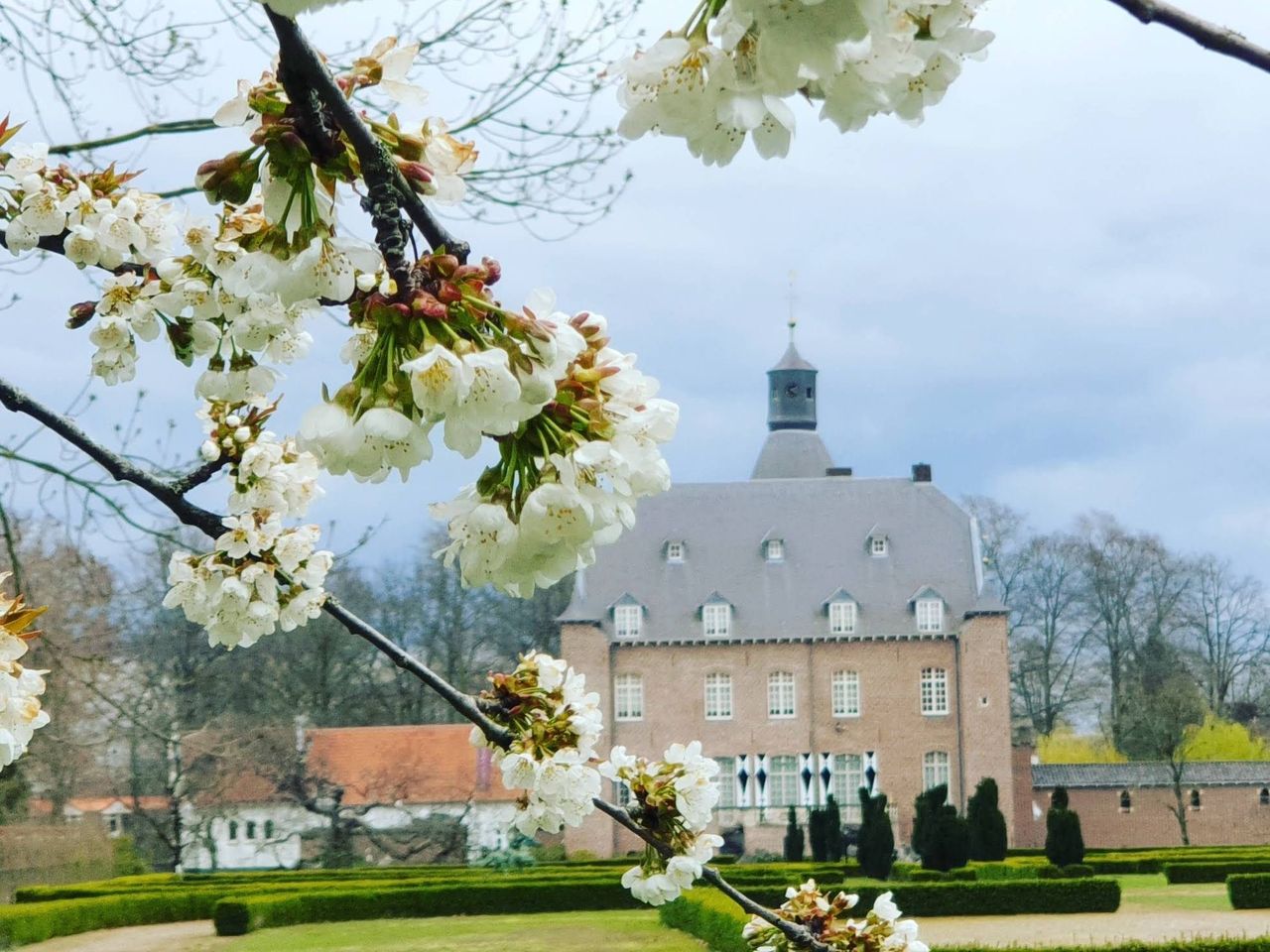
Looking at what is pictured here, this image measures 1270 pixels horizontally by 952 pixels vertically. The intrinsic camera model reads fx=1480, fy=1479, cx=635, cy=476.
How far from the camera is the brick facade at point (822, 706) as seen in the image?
3231cm

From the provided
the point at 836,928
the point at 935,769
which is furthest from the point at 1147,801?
the point at 836,928

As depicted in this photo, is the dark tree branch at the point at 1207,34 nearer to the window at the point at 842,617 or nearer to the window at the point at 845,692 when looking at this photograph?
the window at the point at 842,617

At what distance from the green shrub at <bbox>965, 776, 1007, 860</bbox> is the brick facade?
8063mm

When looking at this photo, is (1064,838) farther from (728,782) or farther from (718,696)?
(718,696)

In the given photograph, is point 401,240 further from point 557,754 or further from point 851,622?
point 851,622

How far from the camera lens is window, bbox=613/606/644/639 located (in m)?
33.2

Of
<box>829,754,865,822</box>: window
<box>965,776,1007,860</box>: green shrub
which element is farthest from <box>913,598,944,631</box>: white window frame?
<box>965,776,1007,860</box>: green shrub

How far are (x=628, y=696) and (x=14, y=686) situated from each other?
31605mm

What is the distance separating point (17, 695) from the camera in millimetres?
1982

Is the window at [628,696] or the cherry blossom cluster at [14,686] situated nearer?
the cherry blossom cluster at [14,686]

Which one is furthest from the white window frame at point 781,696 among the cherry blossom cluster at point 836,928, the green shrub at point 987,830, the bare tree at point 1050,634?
the cherry blossom cluster at point 836,928

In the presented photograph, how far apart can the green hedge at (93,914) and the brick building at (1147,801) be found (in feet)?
60.7

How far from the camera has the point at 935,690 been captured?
3291cm

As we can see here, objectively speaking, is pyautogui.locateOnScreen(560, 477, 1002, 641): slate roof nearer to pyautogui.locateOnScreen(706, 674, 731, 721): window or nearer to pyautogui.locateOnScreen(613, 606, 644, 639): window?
pyautogui.locateOnScreen(613, 606, 644, 639): window
